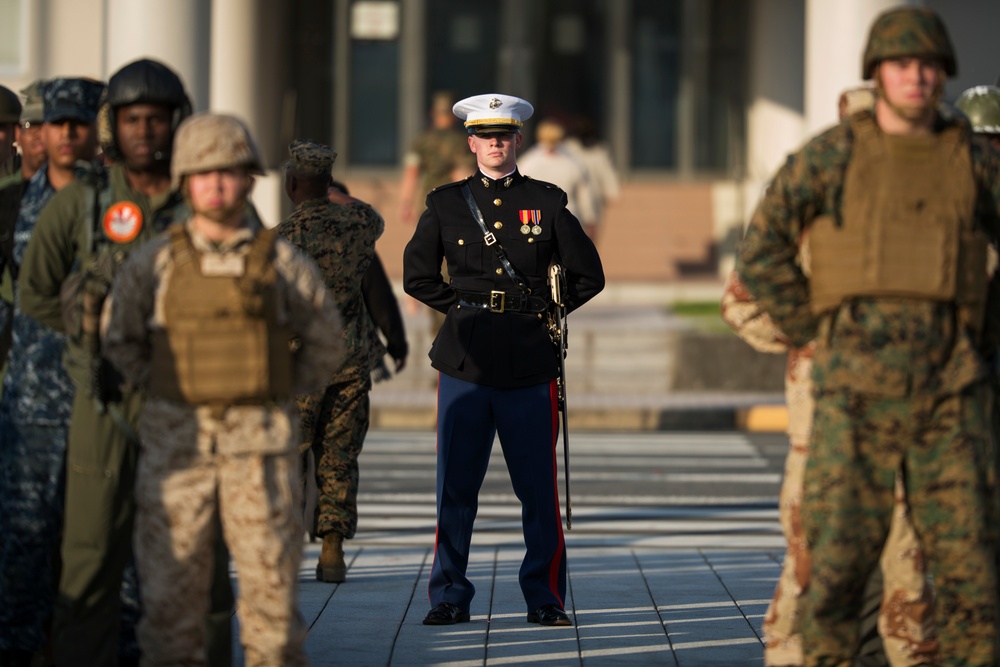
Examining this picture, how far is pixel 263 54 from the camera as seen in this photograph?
2523 cm

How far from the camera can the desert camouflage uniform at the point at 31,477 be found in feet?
19.4

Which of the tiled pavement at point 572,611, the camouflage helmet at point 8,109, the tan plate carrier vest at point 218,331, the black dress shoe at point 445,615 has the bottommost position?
the tiled pavement at point 572,611

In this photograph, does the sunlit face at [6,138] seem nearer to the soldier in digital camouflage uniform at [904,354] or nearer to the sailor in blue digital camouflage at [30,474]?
the sailor in blue digital camouflage at [30,474]

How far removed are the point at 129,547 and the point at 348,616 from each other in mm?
2074

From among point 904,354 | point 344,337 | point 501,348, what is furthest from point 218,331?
point 344,337

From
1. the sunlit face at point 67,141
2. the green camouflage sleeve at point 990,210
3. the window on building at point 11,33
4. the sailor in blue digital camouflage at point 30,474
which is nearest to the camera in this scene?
the green camouflage sleeve at point 990,210

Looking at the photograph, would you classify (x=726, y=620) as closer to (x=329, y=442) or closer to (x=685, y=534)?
(x=329, y=442)

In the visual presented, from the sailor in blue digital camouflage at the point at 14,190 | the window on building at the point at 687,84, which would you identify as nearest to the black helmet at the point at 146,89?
the sailor in blue digital camouflage at the point at 14,190

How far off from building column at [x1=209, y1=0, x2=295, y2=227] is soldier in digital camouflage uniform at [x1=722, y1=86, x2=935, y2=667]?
16.8 metres

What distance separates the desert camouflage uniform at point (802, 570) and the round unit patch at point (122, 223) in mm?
1829

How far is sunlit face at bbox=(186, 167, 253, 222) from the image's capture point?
536 cm

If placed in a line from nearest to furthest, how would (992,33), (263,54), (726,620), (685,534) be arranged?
(726,620) → (685,534) → (992,33) → (263,54)

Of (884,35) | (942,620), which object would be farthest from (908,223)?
(942,620)

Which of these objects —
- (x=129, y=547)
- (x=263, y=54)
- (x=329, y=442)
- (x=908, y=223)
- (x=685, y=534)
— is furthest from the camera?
(x=263, y=54)
